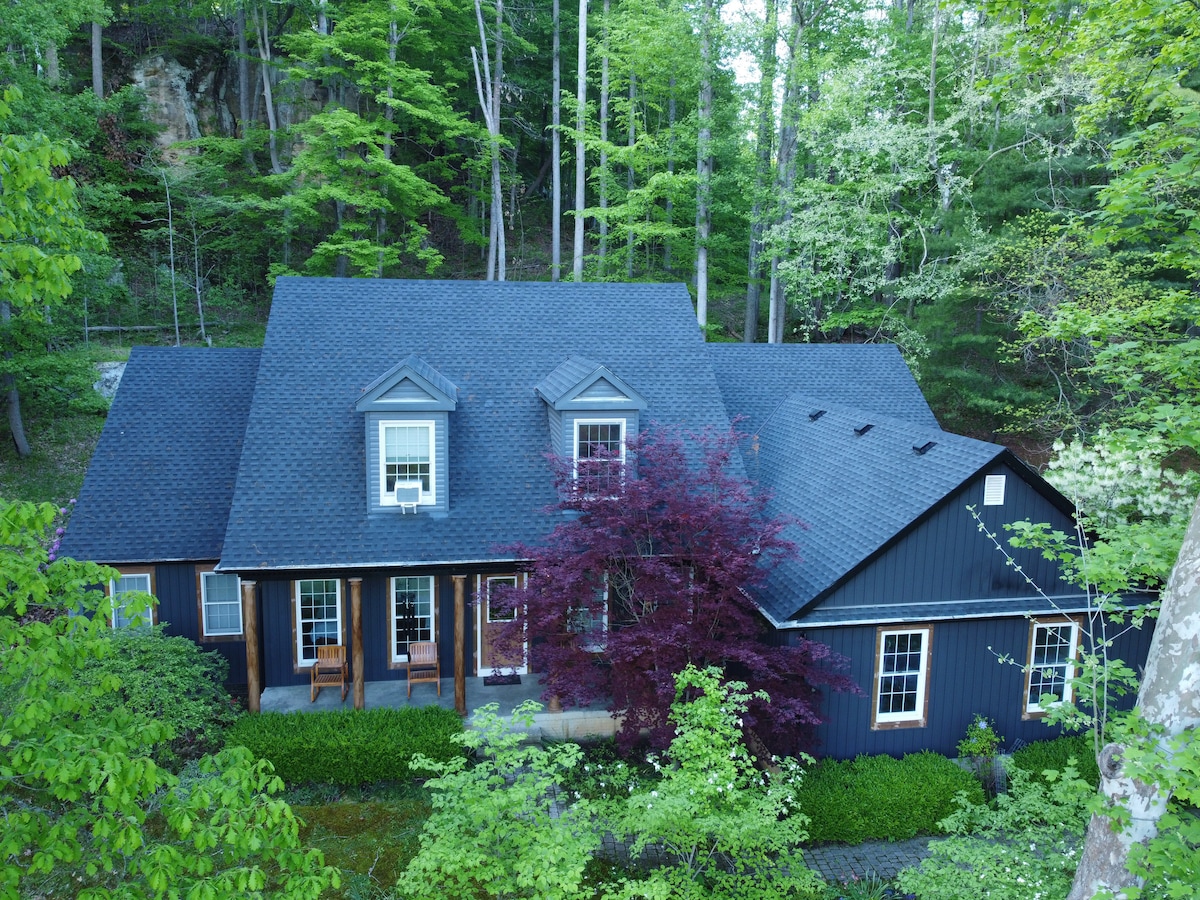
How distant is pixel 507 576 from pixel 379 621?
2.43 meters

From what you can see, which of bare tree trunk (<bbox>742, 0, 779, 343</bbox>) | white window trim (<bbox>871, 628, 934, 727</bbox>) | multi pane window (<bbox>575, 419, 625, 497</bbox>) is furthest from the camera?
bare tree trunk (<bbox>742, 0, 779, 343</bbox>)

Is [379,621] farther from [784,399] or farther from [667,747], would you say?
[784,399]

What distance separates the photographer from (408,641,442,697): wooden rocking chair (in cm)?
1410

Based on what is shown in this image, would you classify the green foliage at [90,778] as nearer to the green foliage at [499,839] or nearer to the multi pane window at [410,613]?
the green foliage at [499,839]

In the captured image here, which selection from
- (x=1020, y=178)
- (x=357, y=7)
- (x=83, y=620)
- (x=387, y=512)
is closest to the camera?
(x=83, y=620)

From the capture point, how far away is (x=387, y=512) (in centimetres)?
1434

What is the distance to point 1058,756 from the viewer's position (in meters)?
12.4

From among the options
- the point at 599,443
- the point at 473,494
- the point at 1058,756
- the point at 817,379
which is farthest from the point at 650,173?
the point at 1058,756

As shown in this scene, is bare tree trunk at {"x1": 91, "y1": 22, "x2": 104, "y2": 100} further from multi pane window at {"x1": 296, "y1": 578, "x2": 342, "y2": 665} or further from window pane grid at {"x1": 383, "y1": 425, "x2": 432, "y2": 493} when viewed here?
multi pane window at {"x1": 296, "y1": 578, "x2": 342, "y2": 665}

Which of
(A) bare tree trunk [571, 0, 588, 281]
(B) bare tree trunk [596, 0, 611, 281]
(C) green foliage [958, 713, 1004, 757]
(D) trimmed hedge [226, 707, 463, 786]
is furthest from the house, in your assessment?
(B) bare tree trunk [596, 0, 611, 281]

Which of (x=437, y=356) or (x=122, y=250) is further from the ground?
(x=122, y=250)

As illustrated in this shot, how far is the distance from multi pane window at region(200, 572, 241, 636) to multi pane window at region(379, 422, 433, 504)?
3.52 m

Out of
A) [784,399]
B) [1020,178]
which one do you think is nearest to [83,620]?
[784,399]

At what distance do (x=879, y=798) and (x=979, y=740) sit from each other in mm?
2517
